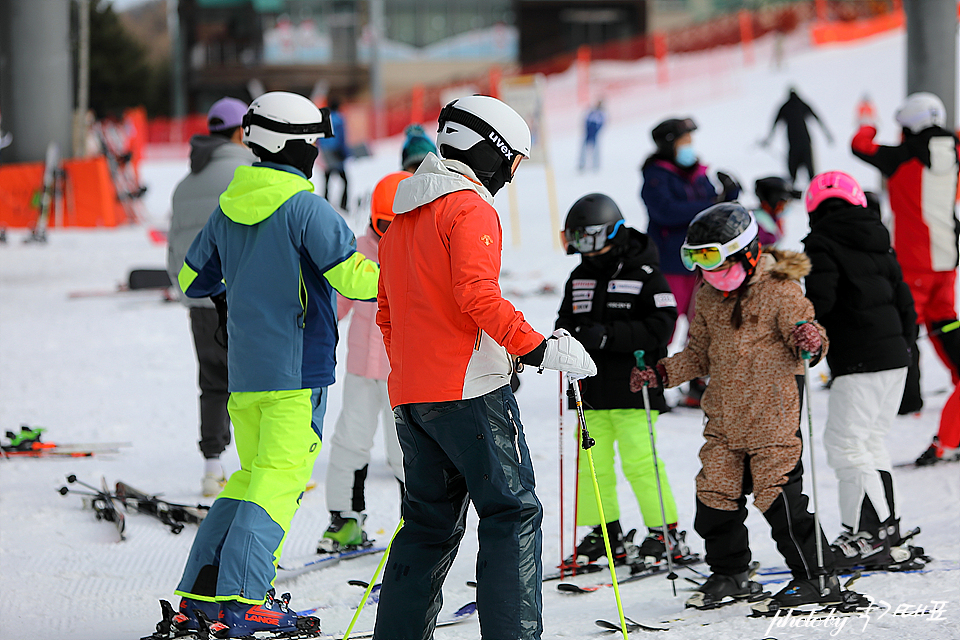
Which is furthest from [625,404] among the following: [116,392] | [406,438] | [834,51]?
[834,51]

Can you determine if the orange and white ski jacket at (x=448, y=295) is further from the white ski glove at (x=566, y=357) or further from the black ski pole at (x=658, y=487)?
the black ski pole at (x=658, y=487)

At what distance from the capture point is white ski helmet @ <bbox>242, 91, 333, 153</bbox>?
3.87 meters

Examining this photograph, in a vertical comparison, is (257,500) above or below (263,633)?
above

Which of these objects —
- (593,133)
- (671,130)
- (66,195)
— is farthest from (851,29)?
(671,130)

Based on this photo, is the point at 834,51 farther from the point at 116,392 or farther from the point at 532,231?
the point at 116,392

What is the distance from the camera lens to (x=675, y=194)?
23.1ft

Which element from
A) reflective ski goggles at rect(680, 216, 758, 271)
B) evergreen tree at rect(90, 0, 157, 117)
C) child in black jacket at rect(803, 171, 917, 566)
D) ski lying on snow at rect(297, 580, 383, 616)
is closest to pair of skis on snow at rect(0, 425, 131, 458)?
ski lying on snow at rect(297, 580, 383, 616)

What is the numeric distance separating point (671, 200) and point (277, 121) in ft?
12.3

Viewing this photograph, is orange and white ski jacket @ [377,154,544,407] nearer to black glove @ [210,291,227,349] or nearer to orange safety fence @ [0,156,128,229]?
black glove @ [210,291,227,349]

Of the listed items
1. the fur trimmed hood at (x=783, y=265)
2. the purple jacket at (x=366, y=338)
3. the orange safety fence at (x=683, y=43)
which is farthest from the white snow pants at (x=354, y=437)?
the orange safety fence at (x=683, y=43)

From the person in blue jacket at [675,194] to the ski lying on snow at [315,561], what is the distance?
10.9 ft

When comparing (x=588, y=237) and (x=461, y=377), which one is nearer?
(x=461, y=377)

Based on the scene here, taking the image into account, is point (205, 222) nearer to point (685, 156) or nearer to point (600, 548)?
point (600, 548)

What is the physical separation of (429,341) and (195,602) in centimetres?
142
